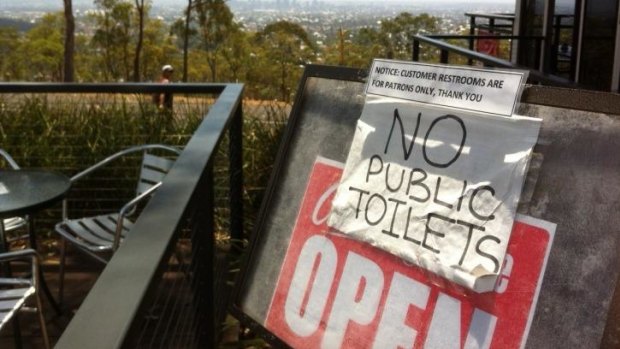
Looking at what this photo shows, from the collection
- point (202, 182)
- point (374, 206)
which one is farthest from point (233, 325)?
point (374, 206)

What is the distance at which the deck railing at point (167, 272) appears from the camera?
100 cm

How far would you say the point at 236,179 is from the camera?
11.3 feet

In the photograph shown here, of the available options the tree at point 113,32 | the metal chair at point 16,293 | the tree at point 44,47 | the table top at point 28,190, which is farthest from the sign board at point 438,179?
the tree at point 113,32

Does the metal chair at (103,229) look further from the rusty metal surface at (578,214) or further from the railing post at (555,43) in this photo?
the railing post at (555,43)

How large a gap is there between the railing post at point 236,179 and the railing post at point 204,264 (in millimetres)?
1216

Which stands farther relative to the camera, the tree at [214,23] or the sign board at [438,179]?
the tree at [214,23]

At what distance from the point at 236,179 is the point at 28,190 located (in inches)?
39.2

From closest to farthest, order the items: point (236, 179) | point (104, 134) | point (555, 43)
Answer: point (236, 179) → point (104, 134) → point (555, 43)

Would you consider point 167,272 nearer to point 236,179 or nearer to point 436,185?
point 436,185

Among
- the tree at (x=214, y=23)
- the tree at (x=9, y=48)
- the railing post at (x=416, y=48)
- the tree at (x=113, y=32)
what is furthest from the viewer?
the tree at (x=214, y=23)

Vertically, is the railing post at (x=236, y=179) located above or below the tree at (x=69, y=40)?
below

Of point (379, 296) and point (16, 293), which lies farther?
point (16, 293)

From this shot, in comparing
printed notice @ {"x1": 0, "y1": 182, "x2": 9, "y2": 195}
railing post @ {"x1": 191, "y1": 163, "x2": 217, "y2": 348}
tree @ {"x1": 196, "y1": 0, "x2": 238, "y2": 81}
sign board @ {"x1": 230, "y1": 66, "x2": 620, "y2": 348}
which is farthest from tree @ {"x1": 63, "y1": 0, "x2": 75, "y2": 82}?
sign board @ {"x1": 230, "y1": 66, "x2": 620, "y2": 348}

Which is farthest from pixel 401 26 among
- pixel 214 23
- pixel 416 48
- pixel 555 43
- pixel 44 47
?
pixel 44 47
